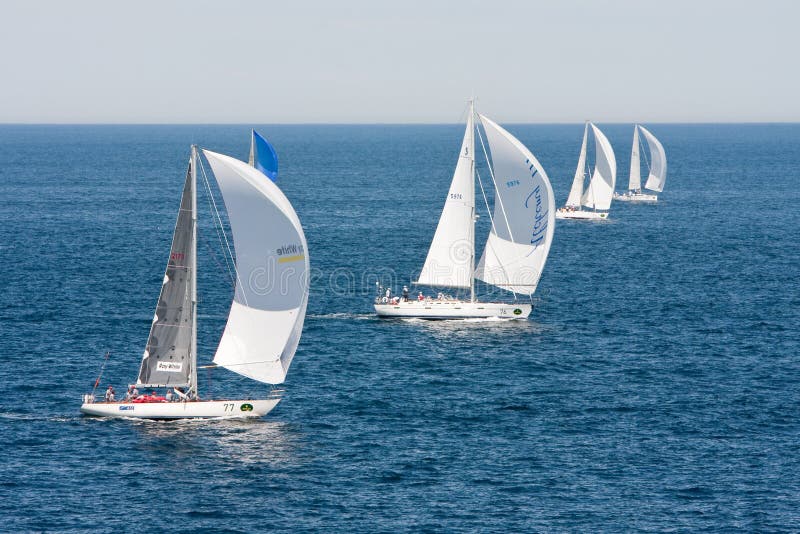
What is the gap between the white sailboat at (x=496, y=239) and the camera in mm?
84312

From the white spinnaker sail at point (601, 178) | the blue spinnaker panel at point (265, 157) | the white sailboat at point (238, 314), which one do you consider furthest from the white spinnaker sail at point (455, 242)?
the white spinnaker sail at point (601, 178)

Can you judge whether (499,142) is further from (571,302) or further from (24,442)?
(24,442)

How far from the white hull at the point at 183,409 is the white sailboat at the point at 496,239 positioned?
26.8m

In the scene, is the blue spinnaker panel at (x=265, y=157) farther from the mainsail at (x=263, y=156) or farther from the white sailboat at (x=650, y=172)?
the white sailboat at (x=650, y=172)

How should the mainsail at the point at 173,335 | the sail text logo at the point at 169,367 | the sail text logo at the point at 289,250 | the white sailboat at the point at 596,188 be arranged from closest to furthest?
1. the sail text logo at the point at 289,250
2. the mainsail at the point at 173,335
3. the sail text logo at the point at 169,367
4. the white sailboat at the point at 596,188

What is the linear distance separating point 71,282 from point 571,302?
44456 millimetres

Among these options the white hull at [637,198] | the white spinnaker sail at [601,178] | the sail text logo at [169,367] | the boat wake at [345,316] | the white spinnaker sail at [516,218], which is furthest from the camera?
the white hull at [637,198]

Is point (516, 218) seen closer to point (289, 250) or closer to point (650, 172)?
point (289, 250)

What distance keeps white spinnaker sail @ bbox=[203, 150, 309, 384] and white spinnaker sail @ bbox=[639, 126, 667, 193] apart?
4908 inches

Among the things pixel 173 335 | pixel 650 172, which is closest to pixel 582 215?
pixel 650 172

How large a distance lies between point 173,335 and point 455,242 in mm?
31395

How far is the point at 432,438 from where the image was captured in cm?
5916

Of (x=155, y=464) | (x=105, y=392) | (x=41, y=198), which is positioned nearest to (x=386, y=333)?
(x=105, y=392)

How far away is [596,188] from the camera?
15400 cm
